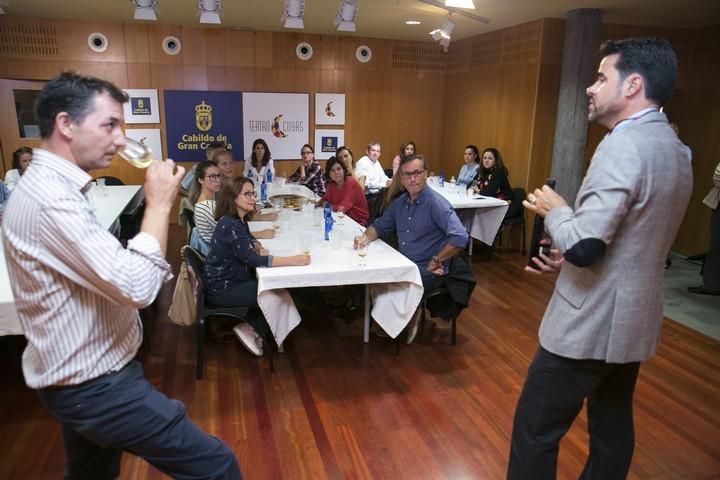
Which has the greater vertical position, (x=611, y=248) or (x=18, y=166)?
(x=611, y=248)

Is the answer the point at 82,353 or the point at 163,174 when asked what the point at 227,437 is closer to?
the point at 82,353

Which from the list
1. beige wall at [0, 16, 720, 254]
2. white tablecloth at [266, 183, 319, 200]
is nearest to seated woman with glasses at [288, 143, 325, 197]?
white tablecloth at [266, 183, 319, 200]

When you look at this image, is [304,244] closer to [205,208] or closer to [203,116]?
[205,208]

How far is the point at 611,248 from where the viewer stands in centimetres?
147

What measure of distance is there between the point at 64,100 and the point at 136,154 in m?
0.28

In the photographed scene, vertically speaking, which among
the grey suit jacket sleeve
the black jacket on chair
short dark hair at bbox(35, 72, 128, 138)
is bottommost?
the black jacket on chair

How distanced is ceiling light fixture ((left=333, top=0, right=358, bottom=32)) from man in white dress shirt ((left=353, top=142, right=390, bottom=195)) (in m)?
1.78

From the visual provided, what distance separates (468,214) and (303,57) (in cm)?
368

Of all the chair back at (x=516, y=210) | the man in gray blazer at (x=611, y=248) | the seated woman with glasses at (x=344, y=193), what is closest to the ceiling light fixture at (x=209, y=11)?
the seated woman with glasses at (x=344, y=193)

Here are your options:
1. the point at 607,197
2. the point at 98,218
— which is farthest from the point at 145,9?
the point at 607,197

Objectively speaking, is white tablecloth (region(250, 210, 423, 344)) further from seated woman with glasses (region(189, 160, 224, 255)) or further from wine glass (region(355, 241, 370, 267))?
seated woman with glasses (region(189, 160, 224, 255))

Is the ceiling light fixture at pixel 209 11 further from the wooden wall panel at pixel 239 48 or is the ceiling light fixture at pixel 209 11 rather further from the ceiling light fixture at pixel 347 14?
the wooden wall panel at pixel 239 48

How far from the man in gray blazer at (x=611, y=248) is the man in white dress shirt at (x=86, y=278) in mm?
1128

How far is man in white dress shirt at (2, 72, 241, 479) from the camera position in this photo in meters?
1.15
